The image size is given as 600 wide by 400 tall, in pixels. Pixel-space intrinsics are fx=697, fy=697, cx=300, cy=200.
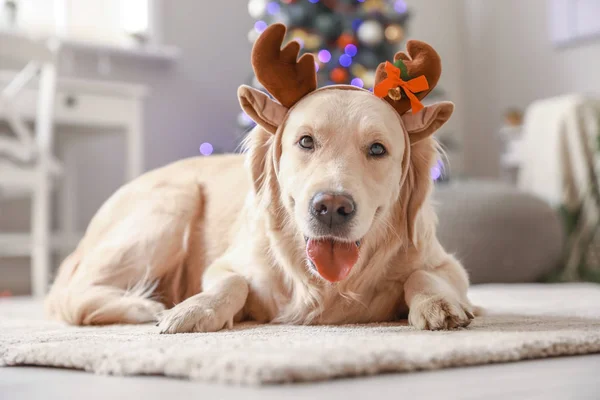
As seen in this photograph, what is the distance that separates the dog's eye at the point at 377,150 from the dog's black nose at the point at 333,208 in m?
0.20

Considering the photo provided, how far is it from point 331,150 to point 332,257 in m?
0.25

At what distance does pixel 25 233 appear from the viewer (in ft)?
16.0

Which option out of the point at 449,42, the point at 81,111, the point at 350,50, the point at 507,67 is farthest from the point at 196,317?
the point at 449,42

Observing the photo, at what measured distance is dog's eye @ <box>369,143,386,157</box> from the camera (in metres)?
1.66

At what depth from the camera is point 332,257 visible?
1620 millimetres

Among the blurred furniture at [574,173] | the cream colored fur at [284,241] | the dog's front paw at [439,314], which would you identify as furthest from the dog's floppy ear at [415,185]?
the blurred furniture at [574,173]

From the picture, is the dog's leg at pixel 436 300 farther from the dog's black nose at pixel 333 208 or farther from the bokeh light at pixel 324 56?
the bokeh light at pixel 324 56

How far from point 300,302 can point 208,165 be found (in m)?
0.79

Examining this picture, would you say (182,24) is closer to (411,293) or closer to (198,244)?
(198,244)

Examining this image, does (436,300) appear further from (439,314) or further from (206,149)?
(206,149)

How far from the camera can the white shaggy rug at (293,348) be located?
3.61ft

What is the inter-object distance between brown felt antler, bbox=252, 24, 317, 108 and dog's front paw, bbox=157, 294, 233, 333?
0.55 meters

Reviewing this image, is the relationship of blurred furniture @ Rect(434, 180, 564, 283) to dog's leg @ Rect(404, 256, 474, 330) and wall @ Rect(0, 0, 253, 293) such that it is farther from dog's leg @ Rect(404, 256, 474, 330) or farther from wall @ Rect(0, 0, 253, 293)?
wall @ Rect(0, 0, 253, 293)

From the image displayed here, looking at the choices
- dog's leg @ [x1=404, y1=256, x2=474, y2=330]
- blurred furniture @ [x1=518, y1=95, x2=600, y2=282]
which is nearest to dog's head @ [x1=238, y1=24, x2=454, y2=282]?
dog's leg @ [x1=404, y1=256, x2=474, y2=330]
